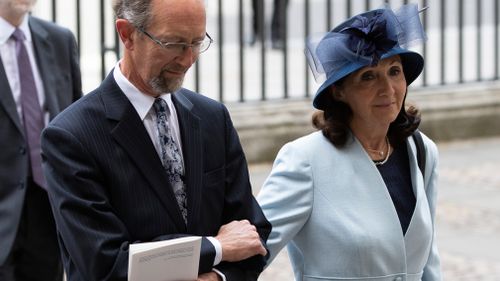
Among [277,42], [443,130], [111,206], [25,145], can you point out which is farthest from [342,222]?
[277,42]

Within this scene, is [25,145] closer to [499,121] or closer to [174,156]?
[174,156]

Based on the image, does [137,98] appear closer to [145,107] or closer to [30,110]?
[145,107]

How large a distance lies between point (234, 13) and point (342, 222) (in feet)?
51.8

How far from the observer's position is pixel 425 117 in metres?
12.1

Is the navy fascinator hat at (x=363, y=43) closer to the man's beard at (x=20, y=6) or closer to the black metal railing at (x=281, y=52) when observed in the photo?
the man's beard at (x=20, y=6)

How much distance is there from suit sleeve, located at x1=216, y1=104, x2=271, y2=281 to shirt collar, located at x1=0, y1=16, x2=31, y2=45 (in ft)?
7.74

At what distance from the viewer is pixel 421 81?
1261cm

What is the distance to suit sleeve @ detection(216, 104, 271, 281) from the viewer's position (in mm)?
3930

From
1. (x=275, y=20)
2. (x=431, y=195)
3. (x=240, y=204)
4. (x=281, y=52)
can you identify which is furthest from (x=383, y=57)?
(x=281, y=52)

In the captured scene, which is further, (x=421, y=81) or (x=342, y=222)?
(x=421, y=81)

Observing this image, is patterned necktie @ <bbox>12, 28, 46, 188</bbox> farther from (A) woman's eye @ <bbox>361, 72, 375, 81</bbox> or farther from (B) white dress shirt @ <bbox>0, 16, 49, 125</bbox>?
(A) woman's eye @ <bbox>361, 72, 375, 81</bbox>

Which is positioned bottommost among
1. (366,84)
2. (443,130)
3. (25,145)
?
(443,130)

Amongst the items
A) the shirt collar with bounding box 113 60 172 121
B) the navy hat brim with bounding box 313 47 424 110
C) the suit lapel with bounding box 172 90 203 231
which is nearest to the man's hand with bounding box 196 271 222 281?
the suit lapel with bounding box 172 90 203 231

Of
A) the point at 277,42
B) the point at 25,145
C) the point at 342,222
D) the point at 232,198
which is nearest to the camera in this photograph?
the point at 232,198
